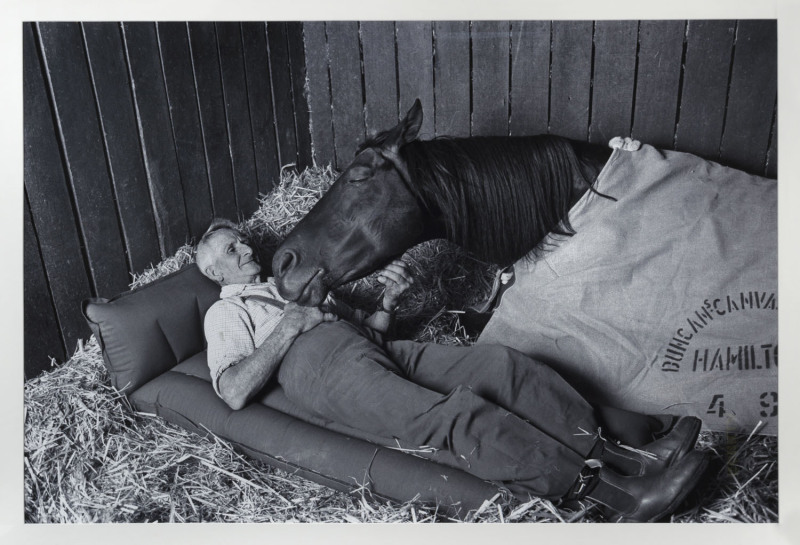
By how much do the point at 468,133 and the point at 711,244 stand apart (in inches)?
31.9

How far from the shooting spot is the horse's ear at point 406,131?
4.53 feet

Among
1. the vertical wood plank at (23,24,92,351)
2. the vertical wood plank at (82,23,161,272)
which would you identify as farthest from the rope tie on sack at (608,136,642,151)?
the vertical wood plank at (23,24,92,351)

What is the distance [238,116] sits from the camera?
1939 mm

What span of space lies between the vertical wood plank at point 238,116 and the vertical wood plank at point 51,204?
0.49 metres

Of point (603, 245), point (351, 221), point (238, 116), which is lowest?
point (603, 245)

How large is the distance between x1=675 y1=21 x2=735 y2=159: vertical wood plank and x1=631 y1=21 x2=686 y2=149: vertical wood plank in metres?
0.02

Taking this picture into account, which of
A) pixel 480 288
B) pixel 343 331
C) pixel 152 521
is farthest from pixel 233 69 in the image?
pixel 152 521

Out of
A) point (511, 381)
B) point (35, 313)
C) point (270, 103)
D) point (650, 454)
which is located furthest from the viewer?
point (270, 103)

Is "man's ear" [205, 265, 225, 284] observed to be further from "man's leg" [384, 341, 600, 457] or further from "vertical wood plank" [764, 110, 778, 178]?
"vertical wood plank" [764, 110, 778, 178]

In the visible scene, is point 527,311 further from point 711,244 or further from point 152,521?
point 152,521

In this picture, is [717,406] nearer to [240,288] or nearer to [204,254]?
[240,288]

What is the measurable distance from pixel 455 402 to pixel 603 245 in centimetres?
61

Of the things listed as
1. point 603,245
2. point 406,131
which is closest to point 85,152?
point 406,131

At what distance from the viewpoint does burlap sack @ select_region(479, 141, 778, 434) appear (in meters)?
1.44
